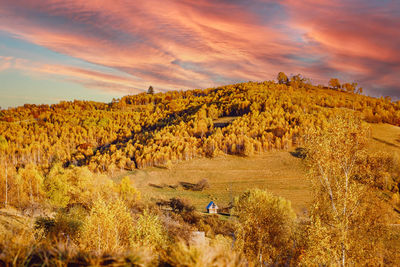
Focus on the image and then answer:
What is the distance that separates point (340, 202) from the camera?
1894 centimetres

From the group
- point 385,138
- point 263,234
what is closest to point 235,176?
point 385,138

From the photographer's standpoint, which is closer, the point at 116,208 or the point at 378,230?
the point at 378,230

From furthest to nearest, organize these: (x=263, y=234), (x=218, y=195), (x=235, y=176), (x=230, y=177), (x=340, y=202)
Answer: (x=235, y=176) → (x=230, y=177) → (x=218, y=195) → (x=263, y=234) → (x=340, y=202)

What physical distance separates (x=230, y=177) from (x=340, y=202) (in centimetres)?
10127

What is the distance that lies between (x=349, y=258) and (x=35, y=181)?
7221 centimetres

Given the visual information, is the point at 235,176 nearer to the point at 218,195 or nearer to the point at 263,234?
the point at 218,195

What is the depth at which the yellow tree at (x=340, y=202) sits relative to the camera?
17.4 m

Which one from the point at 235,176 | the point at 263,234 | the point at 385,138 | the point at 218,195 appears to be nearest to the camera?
the point at 263,234

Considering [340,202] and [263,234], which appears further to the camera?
[263,234]

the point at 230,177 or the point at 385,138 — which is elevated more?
the point at 385,138

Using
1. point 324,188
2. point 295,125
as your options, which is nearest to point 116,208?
point 324,188

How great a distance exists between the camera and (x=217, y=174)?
4825 inches

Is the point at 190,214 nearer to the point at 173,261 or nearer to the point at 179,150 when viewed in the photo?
the point at 173,261

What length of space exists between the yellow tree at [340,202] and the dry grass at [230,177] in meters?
68.2
